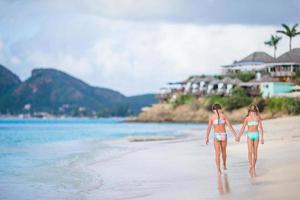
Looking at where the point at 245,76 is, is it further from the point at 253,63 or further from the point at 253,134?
the point at 253,134

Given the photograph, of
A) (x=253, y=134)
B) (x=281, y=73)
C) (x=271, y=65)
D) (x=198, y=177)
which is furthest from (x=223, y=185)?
(x=271, y=65)

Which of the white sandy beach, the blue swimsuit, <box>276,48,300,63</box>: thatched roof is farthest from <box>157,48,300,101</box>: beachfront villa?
the blue swimsuit

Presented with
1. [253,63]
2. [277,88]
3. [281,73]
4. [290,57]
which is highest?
[253,63]

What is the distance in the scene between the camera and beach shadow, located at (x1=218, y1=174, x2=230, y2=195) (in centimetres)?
923

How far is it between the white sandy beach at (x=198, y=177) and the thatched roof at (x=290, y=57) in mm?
53307

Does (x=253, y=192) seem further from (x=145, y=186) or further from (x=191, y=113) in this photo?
(x=191, y=113)

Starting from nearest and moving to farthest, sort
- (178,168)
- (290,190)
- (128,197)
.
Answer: (290,190), (128,197), (178,168)

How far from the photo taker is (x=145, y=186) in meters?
10.7

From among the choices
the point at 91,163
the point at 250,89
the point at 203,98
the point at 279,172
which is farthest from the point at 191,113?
the point at 279,172

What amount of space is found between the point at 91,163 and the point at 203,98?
62.6 meters

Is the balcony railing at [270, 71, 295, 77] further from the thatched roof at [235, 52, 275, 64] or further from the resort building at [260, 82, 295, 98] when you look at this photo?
the thatched roof at [235, 52, 275, 64]

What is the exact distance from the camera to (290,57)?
68.9m

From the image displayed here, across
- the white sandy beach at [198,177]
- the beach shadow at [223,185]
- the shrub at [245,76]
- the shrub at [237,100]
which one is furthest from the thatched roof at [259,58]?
the beach shadow at [223,185]

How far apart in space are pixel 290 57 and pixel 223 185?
201 ft
